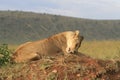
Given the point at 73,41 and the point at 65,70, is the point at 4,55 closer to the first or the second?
the point at 65,70

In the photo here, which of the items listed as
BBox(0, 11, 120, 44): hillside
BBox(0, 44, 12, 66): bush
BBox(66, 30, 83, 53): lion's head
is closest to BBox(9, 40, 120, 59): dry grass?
BBox(66, 30, 83, 53): lion's head

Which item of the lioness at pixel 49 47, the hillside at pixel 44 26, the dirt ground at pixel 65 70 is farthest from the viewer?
the hillside at pixel 44 26

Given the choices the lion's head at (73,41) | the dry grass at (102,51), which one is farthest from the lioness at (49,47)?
the dry grass at (102,51)

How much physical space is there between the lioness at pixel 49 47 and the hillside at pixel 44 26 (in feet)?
111

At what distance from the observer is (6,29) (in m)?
49.0

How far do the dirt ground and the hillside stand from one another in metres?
36.4

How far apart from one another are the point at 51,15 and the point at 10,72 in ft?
162

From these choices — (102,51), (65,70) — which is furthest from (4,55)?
(102,51)

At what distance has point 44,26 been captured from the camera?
5291 centimetres

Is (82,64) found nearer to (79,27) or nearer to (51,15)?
A: (79,27)

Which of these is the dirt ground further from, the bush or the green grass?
the green grass

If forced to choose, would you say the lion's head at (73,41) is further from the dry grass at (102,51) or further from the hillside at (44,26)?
the hillside at (44,26)

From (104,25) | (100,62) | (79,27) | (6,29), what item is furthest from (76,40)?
(104,25)

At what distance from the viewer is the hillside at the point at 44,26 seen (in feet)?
158
